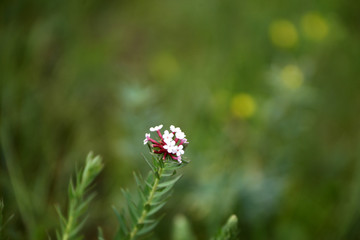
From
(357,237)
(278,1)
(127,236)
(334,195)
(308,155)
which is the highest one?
(278,1)

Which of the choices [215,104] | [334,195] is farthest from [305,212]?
[215,104]

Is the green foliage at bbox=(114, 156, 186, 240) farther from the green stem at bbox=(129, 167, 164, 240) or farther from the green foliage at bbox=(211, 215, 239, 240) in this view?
the green foliage at bbox=(211, 215, 239, 240)

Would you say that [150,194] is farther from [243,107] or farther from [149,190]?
[243,107]

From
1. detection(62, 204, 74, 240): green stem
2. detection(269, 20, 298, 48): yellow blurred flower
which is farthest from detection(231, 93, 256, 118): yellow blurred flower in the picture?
detection(62, 204, 74, 240): green stem

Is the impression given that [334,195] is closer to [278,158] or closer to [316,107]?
[278,158]

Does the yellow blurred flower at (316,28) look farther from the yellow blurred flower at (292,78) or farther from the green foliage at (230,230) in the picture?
the green foliage at (230,230)

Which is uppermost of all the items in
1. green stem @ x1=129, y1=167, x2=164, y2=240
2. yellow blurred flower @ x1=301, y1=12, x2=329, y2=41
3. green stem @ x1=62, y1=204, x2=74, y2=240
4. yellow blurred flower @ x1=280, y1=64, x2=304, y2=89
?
yellow blurred flower @ x1=301, y1=12, x2=329, y2=41
